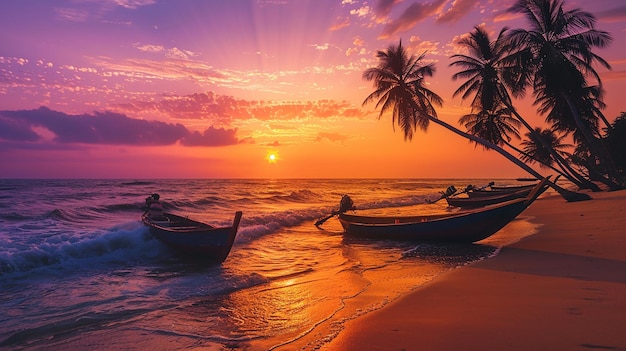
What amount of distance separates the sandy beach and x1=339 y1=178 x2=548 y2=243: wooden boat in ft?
7.95

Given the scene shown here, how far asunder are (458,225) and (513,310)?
756 centimetres

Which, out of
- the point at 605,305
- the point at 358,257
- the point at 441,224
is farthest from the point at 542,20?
the point at 605,305

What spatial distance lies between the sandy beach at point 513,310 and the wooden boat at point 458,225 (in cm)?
242

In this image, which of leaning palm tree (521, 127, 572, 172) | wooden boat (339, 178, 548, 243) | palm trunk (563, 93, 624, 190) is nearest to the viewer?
wooden boat (339, 178, 548, 243)

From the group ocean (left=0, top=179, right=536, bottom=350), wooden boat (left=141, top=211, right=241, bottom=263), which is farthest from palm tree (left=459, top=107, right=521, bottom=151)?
wooden boat (left=141, top=211, right=241, bottom=263)

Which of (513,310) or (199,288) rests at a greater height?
(513,310)

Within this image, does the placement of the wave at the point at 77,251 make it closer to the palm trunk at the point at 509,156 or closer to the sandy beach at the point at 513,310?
the sandy beach at the point at 513,310

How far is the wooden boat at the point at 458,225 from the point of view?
12203 mm

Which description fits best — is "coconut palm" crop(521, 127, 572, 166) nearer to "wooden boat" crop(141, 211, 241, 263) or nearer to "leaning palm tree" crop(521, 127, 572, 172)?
"leaning palm tree" crop(521, 127, 572, 172)

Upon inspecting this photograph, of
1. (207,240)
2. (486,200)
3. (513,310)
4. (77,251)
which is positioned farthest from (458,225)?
(486,200)

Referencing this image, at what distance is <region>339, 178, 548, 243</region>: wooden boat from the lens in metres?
12.2

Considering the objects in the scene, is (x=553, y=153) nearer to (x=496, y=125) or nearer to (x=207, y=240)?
(x=496, y=125)

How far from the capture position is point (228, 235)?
11336 millimetres

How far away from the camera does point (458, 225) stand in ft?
42.5
